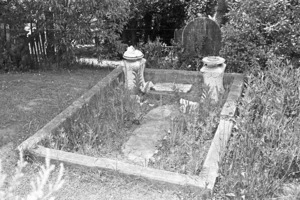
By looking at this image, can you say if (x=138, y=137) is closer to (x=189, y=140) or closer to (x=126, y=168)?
(x=189, y=140)

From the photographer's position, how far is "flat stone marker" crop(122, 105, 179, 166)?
4059 mm

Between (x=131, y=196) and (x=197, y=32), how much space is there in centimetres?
469

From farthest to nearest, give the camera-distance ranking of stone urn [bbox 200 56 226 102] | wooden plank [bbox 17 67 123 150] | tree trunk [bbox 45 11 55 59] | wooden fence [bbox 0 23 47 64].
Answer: wooden fence [bbox 0 23 47 64] → tree trunk [bbox 45 11 55 59] → stone urn [bbox 200 56 226 102] → wooden plank [bbox 17 67 123 150]

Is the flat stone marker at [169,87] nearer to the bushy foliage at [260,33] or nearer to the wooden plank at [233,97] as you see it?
the wooden plank at [233,97]

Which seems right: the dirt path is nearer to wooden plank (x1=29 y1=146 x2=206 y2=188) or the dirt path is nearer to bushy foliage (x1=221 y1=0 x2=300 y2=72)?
wooden plank (x1=29 y1=146 x2=206 y2=188)

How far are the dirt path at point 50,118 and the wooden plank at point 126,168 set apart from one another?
0.22ft

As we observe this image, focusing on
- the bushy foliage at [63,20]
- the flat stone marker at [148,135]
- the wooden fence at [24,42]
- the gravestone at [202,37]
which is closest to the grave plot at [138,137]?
the flat stone marker at [148,135]

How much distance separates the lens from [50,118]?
15.7 ft

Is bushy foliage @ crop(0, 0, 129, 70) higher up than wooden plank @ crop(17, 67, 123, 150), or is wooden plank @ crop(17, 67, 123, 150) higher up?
bushy foliage @ crop(0, 0, 129, 70)

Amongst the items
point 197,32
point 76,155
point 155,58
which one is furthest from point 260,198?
point 155,58

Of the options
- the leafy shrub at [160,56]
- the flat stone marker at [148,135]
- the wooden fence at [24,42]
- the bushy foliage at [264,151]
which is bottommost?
the flat stone marker at [148,135]

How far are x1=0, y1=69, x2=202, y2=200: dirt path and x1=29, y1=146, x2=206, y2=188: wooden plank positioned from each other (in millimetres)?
68

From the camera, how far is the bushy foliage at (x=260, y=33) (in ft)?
20.2

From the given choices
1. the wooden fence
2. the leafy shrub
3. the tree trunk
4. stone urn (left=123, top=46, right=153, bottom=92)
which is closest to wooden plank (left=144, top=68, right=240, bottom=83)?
stone urn (left=123, top=46, right=153, bottom=92)
